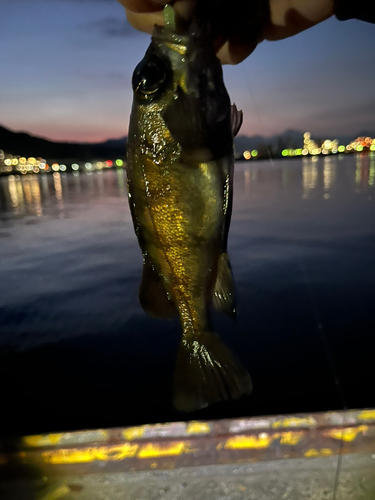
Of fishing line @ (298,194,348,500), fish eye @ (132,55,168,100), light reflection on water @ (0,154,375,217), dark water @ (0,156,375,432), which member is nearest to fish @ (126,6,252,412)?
fish eye @ (132,55,168,100)

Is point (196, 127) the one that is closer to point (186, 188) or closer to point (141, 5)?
A: point (186, 188)

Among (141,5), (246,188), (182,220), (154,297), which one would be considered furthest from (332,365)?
(246,188)

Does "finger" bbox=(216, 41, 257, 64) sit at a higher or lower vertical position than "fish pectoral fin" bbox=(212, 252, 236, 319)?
higher

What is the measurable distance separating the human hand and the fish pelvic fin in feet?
5.24

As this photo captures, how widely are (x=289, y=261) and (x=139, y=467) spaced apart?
6910 millimetres

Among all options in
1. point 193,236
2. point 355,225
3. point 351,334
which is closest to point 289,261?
point 351,334

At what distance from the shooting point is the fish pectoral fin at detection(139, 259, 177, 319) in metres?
1.77

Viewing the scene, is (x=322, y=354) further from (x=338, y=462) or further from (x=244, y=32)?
(x=244, y=32)

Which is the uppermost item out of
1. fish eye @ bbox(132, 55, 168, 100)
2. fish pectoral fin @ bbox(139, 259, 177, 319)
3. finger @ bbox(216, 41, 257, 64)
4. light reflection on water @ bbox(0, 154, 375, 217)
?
finger @ bbox(216, 41, 257, 64)

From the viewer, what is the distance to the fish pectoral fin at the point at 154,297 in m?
1.77

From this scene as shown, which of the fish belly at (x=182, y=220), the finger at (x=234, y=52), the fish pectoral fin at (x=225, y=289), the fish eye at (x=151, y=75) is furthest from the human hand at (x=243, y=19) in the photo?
the fish pectoral fin at (x=225, y=289)

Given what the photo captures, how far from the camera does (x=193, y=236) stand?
1564 millimetres

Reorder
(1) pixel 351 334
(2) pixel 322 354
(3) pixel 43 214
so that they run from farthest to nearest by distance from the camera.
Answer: (3) pixel 43 214, (1) pixel 351 334, (2) pixel 322 354

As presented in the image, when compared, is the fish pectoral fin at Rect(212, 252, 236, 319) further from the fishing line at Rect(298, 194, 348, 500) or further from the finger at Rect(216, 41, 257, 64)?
the finger at Rect(216, 41, 257, 64)
